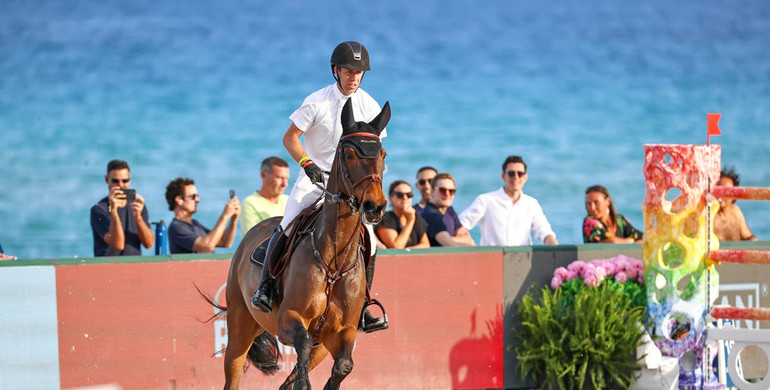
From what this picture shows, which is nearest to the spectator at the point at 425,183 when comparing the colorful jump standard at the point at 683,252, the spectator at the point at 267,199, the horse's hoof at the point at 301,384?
the spectator at the point at 267,199

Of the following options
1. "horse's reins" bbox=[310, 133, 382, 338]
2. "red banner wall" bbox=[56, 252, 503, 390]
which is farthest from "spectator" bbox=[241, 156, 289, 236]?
"horse's reins" bbox=[310, 133, 382, 338]

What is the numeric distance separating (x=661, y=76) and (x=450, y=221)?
26.0 feet

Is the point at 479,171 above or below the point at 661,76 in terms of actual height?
below

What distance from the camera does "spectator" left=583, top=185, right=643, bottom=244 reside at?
34.8ft

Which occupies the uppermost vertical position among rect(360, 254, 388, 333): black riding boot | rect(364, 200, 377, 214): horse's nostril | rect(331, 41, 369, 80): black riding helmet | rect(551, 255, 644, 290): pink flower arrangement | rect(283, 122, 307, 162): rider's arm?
rect(331, 41, 369, 80): black riding helmet

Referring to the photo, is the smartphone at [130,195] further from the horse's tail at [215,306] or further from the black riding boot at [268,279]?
the black riding boot at [268,279]

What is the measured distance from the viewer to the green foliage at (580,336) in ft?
31.5

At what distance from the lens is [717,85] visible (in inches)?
675

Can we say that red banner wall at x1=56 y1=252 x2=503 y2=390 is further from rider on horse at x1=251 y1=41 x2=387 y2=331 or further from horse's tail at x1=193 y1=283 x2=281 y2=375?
rider on horse at x1=251 y1=41 x2=387 y2=331

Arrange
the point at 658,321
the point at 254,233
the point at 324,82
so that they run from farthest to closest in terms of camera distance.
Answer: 1. the point at 324,82
2. the point at 658,321
3. the point at 254,233

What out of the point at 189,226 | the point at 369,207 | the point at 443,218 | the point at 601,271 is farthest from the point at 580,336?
the point at 369,207

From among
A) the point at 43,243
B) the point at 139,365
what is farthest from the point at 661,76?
the point at 139,365

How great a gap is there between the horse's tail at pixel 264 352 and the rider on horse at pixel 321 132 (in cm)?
115

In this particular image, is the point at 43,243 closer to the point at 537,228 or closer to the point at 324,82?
the point at 324,82
